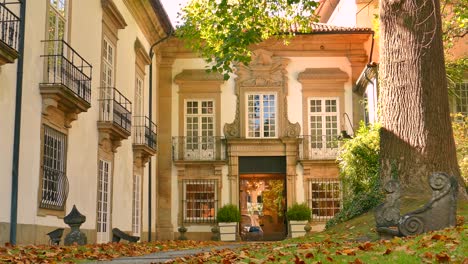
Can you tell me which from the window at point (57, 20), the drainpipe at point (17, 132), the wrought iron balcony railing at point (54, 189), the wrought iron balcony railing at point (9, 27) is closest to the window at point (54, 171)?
the wrought iron balcony railing at point (54, 189)

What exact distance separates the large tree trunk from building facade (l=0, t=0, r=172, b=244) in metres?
5.89

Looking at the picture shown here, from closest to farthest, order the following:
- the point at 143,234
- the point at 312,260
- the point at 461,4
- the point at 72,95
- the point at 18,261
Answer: the point at 312,260, the point at 18,261, the point at 72,95, the point at 461,4, the point at 143,234

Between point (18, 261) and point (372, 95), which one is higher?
point (372, 95)

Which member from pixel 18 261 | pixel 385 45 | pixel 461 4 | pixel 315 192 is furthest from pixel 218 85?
pixel 18 261

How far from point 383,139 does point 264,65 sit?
12.8m

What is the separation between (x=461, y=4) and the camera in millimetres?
15141

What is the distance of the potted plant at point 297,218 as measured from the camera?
74.1 ft

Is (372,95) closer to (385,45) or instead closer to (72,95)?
(385,45)

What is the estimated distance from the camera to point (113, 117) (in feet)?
54.0

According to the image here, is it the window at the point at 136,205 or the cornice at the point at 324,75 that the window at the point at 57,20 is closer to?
the window at the point at 136,205

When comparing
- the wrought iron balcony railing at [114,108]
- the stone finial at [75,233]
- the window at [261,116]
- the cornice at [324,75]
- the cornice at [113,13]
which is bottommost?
the stone finial at [75,233]

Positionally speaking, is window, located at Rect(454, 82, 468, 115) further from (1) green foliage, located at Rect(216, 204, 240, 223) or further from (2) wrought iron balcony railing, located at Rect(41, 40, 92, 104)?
(2) wrought iron balcony railing, located at Rect(41, 40, 92, 104)

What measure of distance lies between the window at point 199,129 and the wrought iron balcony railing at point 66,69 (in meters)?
9.35

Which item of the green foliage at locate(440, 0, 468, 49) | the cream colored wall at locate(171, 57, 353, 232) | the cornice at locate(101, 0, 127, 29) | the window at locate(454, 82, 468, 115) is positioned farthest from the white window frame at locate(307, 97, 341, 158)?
the cornice at locate(101, 0, 127, 29)
